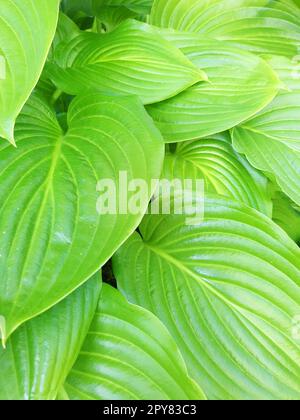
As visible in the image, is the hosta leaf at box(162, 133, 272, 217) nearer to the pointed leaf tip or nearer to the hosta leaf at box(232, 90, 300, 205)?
the hosta leaf at box(232, 90, 300, 205)

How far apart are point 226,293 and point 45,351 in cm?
34

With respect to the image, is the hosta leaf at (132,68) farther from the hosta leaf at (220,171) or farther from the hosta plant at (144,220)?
the hosta leaf at (220,171)

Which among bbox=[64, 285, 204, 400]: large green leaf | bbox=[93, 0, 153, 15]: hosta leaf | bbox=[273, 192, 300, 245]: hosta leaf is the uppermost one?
bbox=[93, 0, 153, 15]: hosta leaf

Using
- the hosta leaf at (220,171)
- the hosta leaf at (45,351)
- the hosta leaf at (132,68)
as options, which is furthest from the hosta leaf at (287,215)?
the hosta leaf at (45,351)

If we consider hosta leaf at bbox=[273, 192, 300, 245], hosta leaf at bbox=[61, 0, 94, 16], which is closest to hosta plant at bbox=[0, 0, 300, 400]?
hosta leaf at bbox=[273, 192, 300, 245]

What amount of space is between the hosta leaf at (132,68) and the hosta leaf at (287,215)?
0.45 metres

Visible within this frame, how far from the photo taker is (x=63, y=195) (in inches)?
30.7

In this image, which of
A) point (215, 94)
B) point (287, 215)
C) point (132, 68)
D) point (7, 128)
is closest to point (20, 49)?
point (7, 128)

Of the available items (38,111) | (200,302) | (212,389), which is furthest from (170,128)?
(212,389)

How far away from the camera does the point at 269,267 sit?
89cm

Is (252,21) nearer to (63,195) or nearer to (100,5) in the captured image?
A: (100,5)

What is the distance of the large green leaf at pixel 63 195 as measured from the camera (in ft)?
2.27

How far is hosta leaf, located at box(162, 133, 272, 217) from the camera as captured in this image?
1.12 metres

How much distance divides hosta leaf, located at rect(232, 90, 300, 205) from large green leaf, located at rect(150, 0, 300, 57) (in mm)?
190
